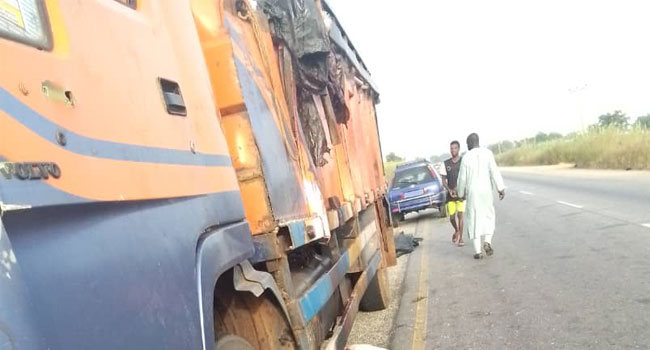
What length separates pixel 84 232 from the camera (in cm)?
167

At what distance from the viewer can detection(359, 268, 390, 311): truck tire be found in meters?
7.30

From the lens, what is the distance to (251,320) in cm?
311

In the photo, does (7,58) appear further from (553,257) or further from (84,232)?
(553,257)

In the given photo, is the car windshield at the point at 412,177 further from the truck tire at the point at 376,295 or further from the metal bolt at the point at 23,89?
the metal bolt at the point at 23,89

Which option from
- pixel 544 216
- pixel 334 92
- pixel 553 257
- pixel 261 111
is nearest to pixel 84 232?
pixel 261 111

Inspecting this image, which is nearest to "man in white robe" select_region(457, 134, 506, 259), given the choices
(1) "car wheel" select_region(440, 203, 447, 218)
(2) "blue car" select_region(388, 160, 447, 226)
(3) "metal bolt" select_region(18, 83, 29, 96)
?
(2) "blue car" select_region(388, 160, 447, 226)

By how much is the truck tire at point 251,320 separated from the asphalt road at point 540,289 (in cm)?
274

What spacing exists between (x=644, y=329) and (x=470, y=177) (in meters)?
5.25

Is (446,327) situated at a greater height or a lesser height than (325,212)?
lesser

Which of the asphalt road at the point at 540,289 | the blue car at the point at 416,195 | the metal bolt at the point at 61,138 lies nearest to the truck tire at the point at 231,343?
the metal bolt at the point at 61,138

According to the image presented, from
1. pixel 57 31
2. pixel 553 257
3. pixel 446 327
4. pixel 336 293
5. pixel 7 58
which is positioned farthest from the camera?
pixel 553 257

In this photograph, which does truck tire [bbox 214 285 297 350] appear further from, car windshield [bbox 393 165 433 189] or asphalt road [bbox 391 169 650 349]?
car windshield [bbox 393 165 433 189]

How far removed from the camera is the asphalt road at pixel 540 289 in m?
5.37

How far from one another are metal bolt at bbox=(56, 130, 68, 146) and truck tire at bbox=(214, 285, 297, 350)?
1.43m
